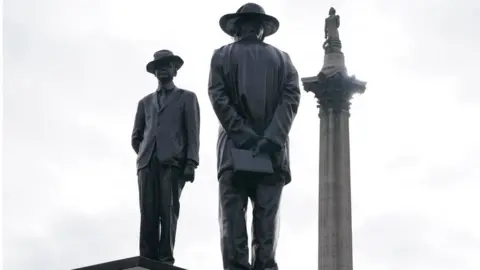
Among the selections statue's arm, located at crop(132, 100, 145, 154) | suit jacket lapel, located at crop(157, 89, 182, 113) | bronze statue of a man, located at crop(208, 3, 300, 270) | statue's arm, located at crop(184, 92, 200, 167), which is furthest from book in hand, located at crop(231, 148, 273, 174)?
statue's arm, located at crop(132, 100, 145, 154)

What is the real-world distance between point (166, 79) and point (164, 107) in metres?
0.42

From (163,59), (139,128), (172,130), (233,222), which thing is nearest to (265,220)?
(233,222)

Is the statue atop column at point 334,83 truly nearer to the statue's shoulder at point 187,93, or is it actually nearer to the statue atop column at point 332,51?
the statue atop column at point 332,51

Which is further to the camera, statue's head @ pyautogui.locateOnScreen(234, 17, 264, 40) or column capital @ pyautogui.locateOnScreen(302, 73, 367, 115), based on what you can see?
column capital @ pyautogui.locateOnScreen(302, 73, 367, 115)

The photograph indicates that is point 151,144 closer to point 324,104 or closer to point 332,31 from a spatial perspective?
point 324,104

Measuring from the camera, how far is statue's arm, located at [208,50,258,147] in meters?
12.1

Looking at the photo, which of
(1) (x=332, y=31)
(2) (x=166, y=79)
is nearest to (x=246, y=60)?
(2) (x=166, y=79)

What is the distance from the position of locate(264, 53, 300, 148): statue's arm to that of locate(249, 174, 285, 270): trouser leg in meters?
0.40

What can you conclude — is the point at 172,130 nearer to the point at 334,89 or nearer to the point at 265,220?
the point at 265,220

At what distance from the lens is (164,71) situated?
1331 centimetres

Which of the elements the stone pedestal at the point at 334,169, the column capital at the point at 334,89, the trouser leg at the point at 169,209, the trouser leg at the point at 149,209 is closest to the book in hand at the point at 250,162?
the trouser leg at the point at 169,209

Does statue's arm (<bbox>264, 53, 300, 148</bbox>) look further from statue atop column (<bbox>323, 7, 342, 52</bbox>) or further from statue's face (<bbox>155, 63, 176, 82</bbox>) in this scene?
statue atop column (<bbox>323, 7, 342, 52</bbox>)

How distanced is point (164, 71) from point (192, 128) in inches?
31.0

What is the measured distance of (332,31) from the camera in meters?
35.1
